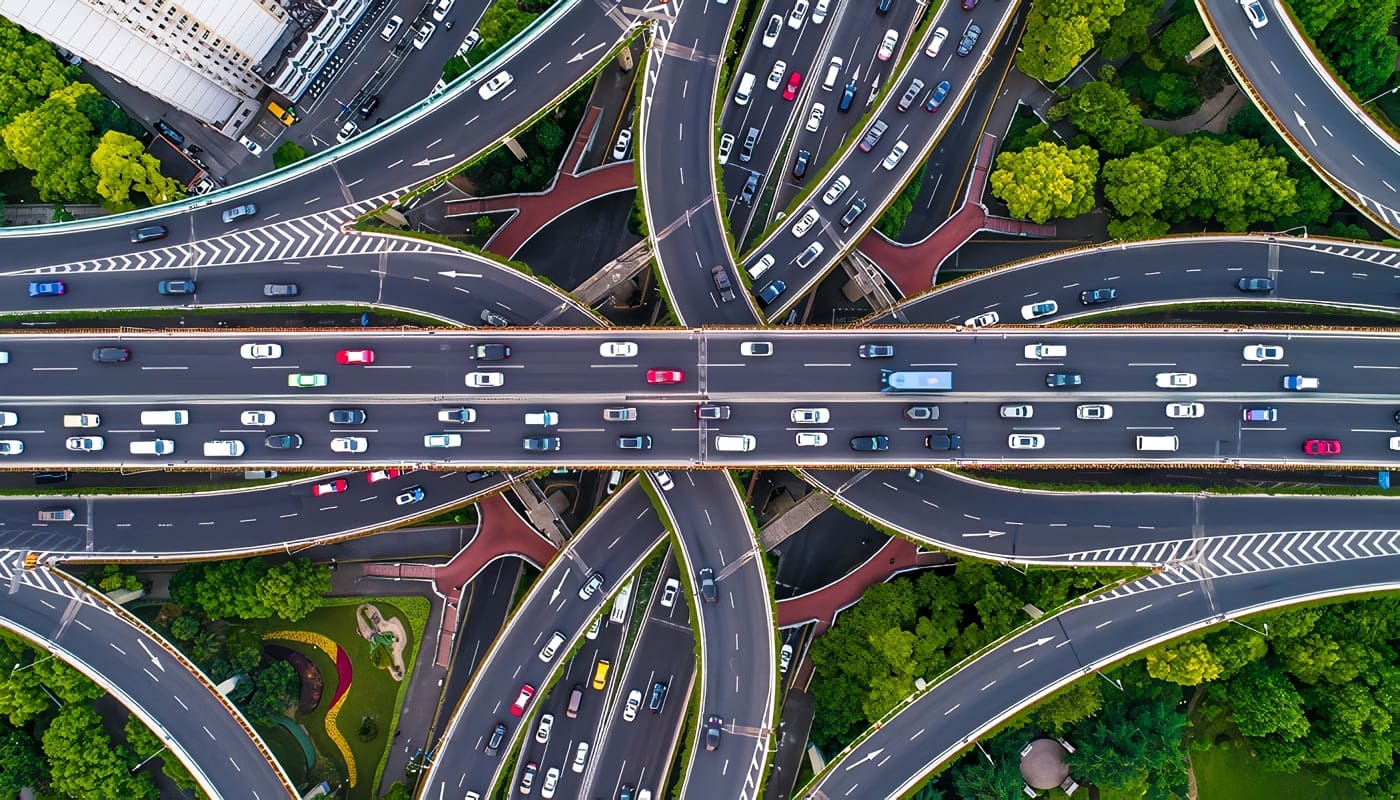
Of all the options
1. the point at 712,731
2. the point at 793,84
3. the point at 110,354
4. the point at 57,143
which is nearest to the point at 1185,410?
the point at 793,84

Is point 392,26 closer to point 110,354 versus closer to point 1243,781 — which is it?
point 110,354

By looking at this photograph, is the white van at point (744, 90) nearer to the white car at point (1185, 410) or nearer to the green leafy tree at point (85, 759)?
the white car at point (1185, 410)

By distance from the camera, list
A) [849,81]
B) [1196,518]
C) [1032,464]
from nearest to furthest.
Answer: [1032,464]
[1196,518]
[849,81]

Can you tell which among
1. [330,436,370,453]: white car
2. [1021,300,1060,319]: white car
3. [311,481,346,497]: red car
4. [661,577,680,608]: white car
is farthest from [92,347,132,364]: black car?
[1021,300,1060,319]: white car

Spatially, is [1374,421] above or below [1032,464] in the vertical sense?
above

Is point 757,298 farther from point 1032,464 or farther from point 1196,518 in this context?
point 1196,518

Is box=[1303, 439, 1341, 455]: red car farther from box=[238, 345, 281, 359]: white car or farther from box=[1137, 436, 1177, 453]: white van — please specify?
box=[238, 345, 281, 359]: white car

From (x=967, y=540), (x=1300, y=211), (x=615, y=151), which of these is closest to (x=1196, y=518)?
(x=967, y=540)
